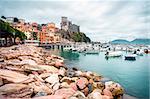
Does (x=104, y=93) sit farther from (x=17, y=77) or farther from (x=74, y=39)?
(x=74, y=39)

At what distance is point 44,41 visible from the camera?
97.3 ft

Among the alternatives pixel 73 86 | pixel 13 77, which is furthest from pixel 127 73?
pixel 13 77

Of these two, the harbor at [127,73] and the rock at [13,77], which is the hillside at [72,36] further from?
the rock at [13,77]

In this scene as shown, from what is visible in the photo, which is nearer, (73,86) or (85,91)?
(73,86)

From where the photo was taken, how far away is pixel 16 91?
3.47m

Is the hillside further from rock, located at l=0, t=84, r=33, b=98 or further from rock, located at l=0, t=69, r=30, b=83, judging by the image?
rock, located at l=0, t=84, r=33, b=98

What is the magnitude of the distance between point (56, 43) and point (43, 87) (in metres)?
26.7

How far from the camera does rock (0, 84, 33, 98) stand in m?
3.43

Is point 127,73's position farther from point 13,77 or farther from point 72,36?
point 72,36

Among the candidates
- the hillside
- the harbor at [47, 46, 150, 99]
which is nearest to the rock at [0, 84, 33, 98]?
the harbor at [47, 46, 150, 99]

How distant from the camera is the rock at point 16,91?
11.2 feet

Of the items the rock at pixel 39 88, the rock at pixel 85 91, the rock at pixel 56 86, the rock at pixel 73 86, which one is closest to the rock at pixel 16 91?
the rock at pixel 39 88

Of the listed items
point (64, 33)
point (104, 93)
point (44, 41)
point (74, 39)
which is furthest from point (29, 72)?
point (74, 39)

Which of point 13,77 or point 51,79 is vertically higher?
point 13,77
